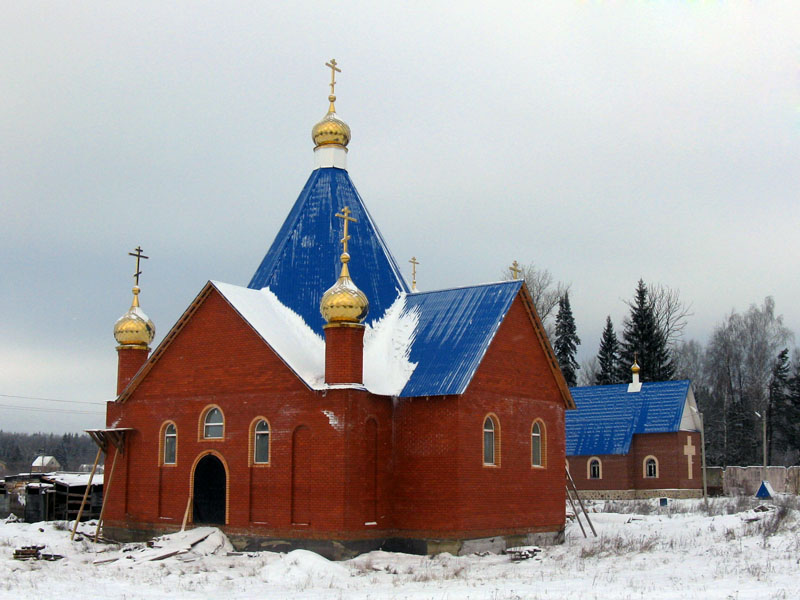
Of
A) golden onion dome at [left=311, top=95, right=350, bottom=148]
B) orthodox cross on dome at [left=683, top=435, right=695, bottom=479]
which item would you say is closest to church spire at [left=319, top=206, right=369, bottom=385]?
golden onion dome at [left=311, top=95, right=350, bottom=148]

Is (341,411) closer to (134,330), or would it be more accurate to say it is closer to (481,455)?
(481,455)

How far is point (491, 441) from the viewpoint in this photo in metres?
21.0

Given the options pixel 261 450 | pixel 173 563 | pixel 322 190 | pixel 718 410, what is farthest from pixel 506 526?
pixel 718 410

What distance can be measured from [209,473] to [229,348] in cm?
287

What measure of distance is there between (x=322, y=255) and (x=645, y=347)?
111ft

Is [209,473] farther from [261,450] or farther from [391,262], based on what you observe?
[391,262]

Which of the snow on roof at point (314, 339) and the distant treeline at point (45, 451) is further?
the distant treeline at point (45, 451)

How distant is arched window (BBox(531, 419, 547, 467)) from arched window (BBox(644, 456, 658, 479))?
58.8 feet

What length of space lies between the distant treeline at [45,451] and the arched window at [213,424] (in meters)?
59.2

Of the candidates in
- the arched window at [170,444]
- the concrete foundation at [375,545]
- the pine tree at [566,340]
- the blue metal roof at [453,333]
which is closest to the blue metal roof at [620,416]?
the pine tree at [566,340]

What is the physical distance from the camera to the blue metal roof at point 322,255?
22875 mm

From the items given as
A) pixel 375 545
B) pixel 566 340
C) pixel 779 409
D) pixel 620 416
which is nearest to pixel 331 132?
pixel 375 545

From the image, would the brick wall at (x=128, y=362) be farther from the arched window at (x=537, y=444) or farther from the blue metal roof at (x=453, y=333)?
the arched window at (x=537, y=444)

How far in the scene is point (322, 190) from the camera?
2450 centimetres
